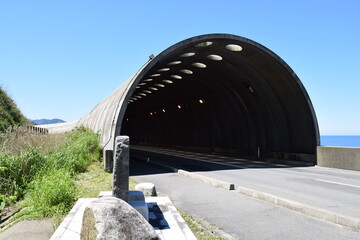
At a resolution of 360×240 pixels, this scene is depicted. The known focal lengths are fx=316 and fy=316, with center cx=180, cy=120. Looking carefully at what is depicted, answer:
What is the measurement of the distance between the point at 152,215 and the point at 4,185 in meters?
5.05

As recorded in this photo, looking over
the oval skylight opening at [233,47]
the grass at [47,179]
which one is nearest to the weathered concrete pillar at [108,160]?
the grass at [47,179]

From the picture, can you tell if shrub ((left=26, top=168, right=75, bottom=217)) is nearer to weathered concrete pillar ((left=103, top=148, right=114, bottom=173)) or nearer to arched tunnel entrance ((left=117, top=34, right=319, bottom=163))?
weathered concrete pillar ((left=103, top=148, right=114, bottom=173))

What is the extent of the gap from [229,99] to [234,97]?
2.29 ft

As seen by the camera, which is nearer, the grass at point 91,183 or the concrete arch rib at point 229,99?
the grass at point 91,183

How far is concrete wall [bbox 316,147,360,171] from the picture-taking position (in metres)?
16.2

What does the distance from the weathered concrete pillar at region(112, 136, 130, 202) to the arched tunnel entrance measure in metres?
9.83

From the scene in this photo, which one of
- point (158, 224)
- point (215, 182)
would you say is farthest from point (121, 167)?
point (215, 182)

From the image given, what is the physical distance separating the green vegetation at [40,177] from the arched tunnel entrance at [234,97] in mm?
4275

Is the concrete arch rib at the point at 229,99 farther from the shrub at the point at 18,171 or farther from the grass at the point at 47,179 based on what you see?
the shrub at the point at 18,171

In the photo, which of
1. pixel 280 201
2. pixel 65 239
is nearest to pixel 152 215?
pixel 65 239

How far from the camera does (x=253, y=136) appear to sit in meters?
24.1

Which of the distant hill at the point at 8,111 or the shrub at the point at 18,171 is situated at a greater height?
the distant hill at the point at 8,111

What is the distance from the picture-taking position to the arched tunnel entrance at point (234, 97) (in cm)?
1908

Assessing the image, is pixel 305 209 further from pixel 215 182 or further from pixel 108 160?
pixel 108 160
